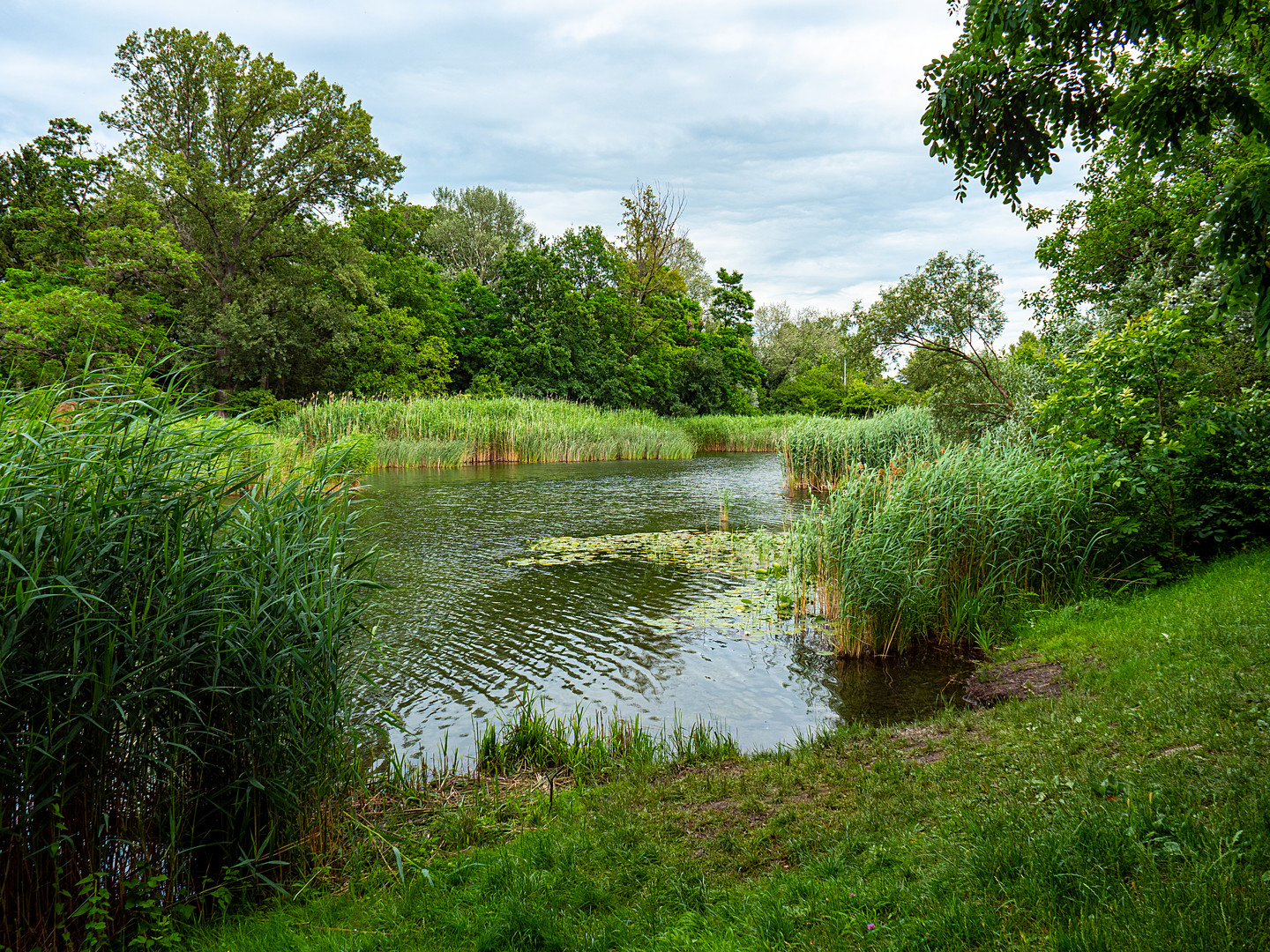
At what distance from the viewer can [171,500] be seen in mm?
3656

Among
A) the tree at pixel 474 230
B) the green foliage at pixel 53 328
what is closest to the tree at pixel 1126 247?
the green foliage at pixel 53 328

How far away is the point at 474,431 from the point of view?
87.0 ft

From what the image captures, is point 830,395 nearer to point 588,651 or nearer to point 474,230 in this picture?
point 474,230

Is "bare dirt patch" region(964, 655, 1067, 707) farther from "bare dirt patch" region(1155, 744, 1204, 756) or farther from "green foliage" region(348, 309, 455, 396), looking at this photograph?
"green foliage" region(348, 309, 455, 396)

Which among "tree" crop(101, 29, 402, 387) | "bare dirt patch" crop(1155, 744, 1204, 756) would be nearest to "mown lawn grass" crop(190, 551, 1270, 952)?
"bare dirt patch" crop(1155, 744, 1204, 756)

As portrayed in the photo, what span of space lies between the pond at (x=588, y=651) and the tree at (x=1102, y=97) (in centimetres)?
421

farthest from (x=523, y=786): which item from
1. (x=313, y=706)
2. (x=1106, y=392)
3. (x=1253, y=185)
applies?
(x=1106, y=392)

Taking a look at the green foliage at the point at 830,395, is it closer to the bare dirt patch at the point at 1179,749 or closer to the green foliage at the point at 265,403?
the green foliage at the point at 265,403

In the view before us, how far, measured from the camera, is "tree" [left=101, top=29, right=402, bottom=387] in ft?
102

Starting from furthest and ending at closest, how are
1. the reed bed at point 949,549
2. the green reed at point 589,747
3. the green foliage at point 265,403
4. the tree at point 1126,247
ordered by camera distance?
the green foliage at point 265,403 → the tree at point 1126,247 → the reed bed at point 949,549 → the green reed at point 589,747

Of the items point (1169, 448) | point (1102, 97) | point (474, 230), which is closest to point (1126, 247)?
point (1169, 448)

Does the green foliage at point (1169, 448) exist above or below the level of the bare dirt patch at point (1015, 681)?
above

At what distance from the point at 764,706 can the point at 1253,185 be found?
Result: 16.4 feet

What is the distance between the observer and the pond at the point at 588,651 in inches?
245
